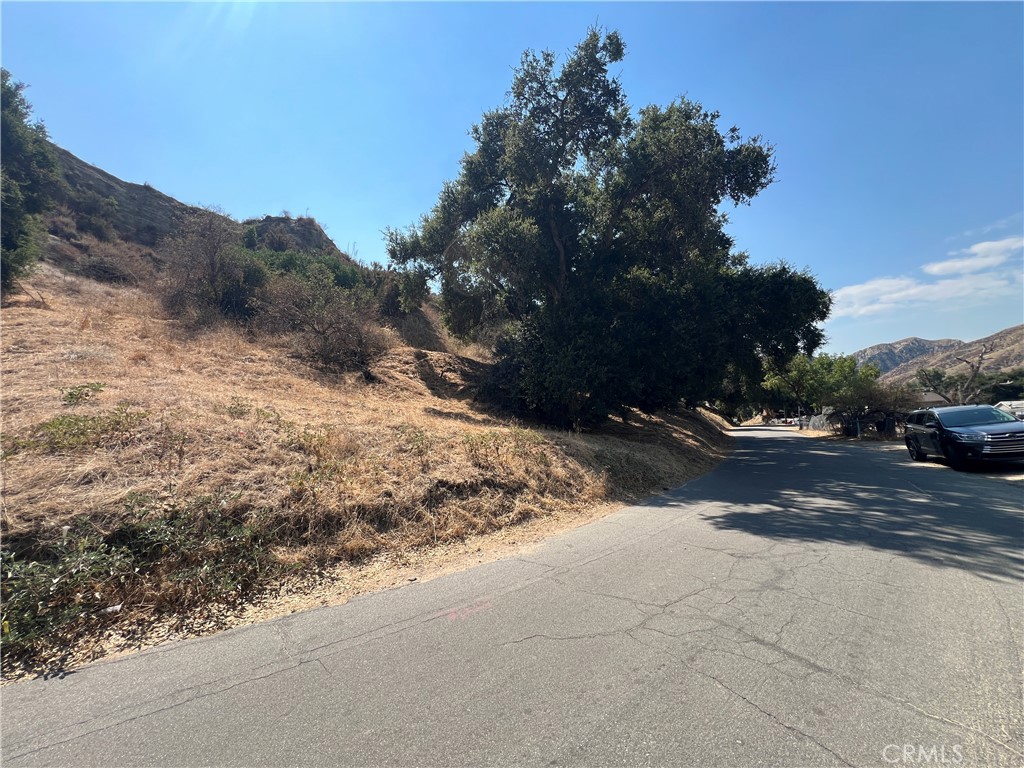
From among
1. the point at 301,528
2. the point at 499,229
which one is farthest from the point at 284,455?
the point at 499,229

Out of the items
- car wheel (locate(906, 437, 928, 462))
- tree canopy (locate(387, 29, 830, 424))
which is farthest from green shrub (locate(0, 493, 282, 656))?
car wheel (locate(906, 437, 928, 462))

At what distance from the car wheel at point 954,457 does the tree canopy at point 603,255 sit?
597 centimetres

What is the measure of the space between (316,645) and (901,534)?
23.6 feet

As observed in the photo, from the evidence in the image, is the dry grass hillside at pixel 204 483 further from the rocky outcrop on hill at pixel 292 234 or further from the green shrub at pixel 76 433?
the rocky outcrop on hill at pixel 292 234

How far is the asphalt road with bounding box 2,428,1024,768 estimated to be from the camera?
247 centimetres

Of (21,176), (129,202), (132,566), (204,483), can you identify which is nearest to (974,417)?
(204,483)

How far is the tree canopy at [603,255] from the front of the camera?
50.1ft

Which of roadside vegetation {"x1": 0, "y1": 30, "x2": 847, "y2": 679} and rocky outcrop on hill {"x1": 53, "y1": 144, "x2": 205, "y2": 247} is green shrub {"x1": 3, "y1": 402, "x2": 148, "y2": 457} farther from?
rocky outcrop on hill {"x1": 53, "y1": 144, "x2": 205, "y2": 247}

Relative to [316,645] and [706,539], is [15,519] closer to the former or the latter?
[316,645]

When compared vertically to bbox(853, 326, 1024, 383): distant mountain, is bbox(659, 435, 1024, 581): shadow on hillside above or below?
below

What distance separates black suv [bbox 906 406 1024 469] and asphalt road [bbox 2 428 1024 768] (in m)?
8.14

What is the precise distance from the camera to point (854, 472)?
1266 centimetres

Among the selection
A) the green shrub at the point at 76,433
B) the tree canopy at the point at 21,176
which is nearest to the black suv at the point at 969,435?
the green shrub at the point at 76,433
